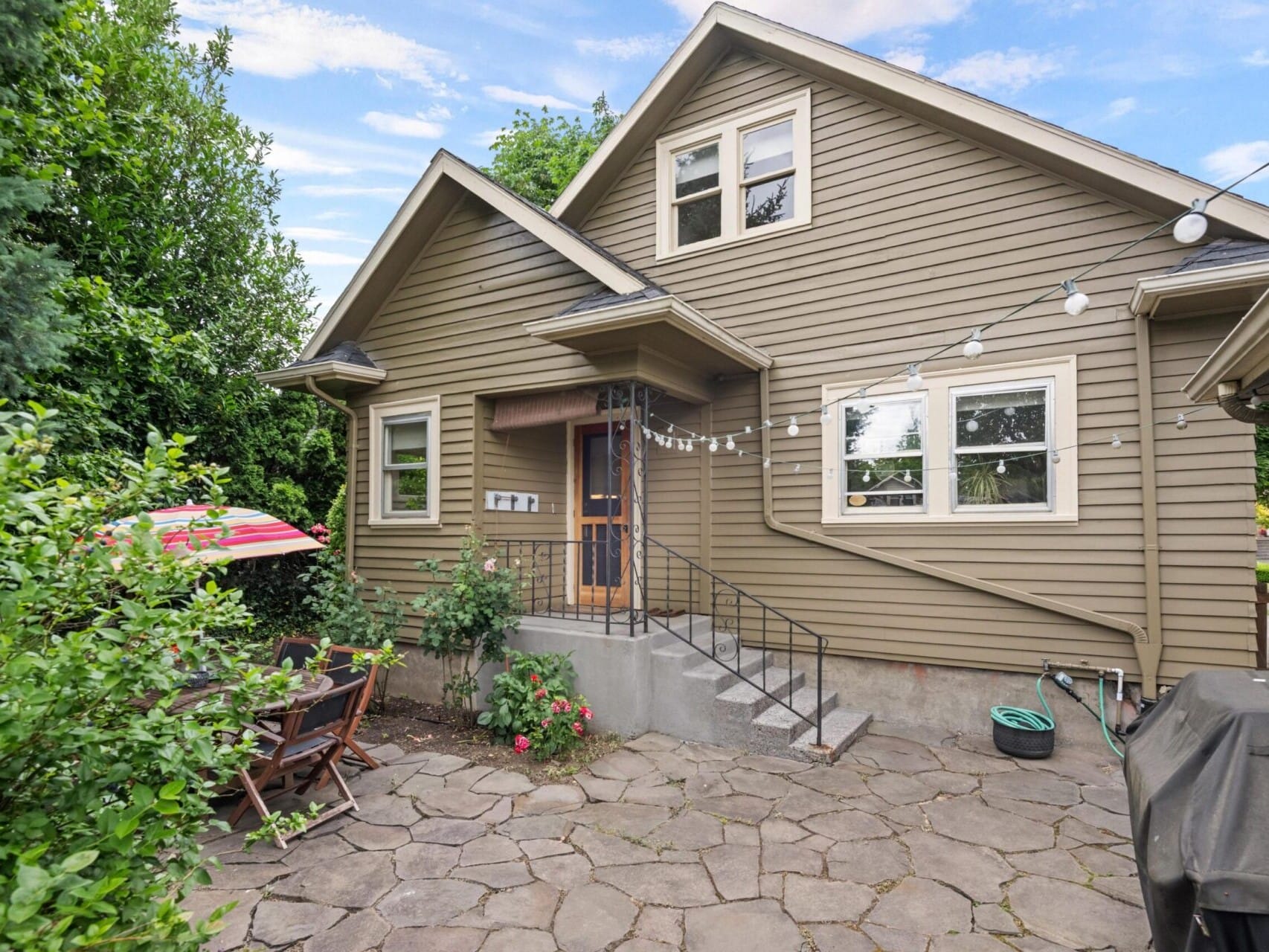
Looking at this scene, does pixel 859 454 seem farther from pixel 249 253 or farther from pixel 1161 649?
pixel 249 253

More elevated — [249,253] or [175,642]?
[249,253]

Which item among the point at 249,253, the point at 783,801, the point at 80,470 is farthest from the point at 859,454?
the point at 249,253

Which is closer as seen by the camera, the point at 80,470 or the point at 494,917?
the point at 494,917

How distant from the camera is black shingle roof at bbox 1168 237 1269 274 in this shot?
431 cm

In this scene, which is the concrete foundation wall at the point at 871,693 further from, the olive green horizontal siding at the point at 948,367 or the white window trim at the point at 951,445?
the white window trim at the point at 951,445

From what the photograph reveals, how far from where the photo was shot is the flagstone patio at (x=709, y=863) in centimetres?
280

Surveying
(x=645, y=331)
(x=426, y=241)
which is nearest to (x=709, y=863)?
(x=645, y=331)

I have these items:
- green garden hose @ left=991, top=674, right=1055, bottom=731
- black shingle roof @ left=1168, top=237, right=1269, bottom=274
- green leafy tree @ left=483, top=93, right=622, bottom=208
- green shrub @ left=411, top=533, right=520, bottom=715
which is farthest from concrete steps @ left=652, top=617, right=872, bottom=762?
green leafy tree @ left=483, top=93, right=622, bottom=208

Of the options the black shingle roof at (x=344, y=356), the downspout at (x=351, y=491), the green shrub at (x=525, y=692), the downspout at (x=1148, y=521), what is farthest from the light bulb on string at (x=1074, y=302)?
the downspout at (x=351, y=491)

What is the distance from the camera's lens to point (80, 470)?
237 inches

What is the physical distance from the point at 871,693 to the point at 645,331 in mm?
3755

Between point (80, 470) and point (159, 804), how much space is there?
6149 millimetres

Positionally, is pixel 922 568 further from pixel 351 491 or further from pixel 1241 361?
pixel 351 491

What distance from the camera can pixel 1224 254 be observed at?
Result: 4465 mm
